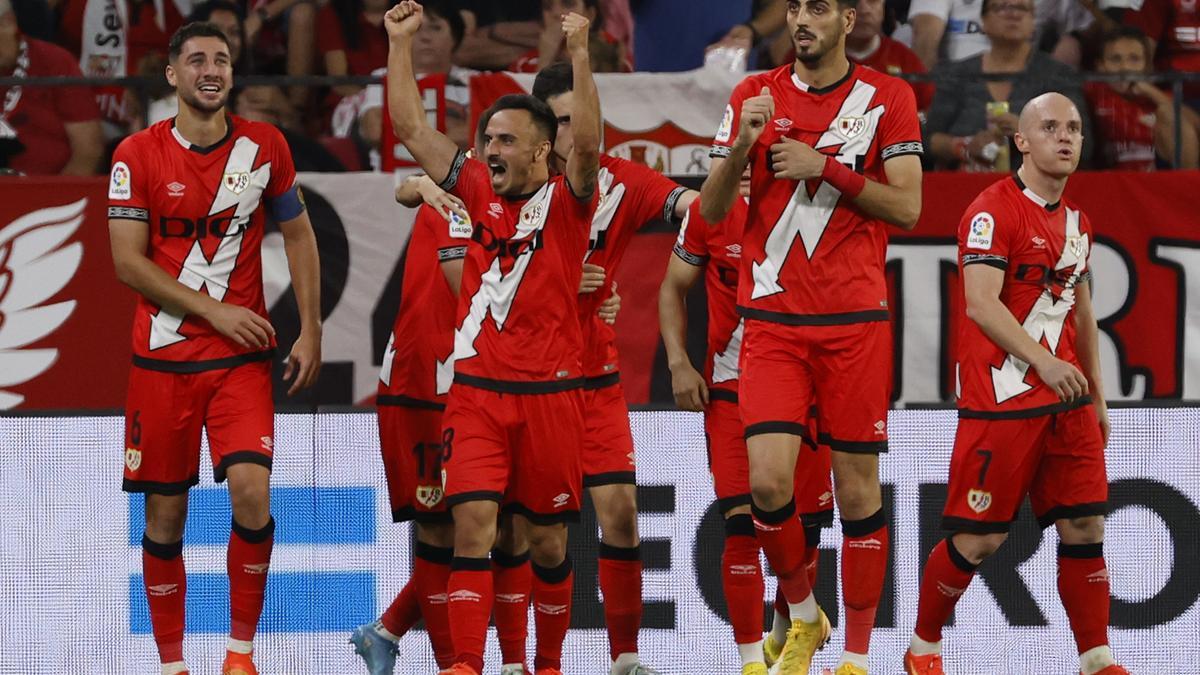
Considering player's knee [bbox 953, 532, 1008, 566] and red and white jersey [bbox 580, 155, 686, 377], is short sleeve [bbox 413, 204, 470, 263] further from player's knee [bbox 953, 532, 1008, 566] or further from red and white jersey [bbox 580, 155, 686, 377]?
player's knee [bbox 953, 532, 1008, 566]

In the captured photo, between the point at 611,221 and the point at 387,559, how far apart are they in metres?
1.92

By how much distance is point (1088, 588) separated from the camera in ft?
24.0

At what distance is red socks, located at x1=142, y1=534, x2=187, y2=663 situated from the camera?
24.0 feet

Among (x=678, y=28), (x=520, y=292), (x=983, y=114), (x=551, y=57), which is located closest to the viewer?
(x=520, y=292)

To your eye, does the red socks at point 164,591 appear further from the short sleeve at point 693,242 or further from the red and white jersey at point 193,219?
the short sleeve at point 693,242

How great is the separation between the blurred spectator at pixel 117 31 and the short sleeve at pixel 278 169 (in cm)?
349

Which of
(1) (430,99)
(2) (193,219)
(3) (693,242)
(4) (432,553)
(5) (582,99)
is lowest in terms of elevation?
(4) (432,553)

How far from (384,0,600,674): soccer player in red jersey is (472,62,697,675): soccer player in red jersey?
1.24 ft

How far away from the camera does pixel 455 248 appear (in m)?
7.51

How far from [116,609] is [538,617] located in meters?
2.04

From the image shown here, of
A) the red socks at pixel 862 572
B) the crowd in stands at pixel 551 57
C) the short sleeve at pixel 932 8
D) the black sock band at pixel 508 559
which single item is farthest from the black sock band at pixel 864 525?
the short sleeve at pixel 932 8

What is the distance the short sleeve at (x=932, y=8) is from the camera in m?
10.8

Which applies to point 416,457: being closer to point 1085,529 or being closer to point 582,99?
point 582,99

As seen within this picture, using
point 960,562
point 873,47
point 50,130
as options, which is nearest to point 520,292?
point 960,562
